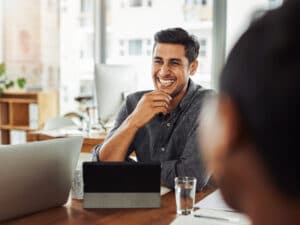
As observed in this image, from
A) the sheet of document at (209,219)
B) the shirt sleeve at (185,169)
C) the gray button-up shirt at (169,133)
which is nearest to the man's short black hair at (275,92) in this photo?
the sheet of document at (209,219)

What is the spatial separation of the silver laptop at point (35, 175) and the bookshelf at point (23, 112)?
376 cm

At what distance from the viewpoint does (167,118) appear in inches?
82.5

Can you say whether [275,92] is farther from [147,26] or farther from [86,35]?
[86,35]

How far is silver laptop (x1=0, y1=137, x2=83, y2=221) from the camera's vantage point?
4.19 ft

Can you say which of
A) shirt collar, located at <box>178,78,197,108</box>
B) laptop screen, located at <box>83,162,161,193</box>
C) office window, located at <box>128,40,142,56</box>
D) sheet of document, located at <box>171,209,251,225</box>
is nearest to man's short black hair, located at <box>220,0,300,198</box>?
sheet of document, located at <box>171,209,251,225</box>

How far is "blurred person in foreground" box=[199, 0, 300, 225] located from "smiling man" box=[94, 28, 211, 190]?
4.31 ft

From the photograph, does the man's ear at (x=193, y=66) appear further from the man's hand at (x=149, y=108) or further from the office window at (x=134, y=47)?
the office window at (x=134, y=47)

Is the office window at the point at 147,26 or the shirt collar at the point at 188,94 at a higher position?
the office window at the point at 147,26

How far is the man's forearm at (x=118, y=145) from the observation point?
1920 mm

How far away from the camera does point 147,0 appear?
5.23 metres

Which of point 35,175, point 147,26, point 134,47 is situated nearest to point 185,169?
point 35,175

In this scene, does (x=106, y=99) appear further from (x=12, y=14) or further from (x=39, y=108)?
(x=12, y=14)

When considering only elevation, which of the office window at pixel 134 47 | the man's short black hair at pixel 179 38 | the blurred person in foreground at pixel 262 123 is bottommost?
the blurred person in foreground at pixel 262 123

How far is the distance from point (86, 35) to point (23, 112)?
123 cm
